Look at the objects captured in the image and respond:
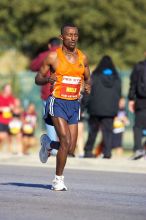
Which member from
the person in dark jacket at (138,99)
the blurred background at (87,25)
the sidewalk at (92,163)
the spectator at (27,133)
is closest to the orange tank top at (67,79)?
the sidewalk at (92,163)

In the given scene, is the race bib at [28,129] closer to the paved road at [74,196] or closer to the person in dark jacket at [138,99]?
the person in dark jacket at [138,99]

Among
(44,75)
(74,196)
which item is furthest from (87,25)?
(74,196)

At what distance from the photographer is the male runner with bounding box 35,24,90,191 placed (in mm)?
10750

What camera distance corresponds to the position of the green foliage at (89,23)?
34344mm

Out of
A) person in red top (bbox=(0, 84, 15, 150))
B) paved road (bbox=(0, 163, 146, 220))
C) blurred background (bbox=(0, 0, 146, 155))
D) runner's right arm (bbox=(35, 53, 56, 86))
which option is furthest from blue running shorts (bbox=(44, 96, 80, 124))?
blurred background (bbox=(0, 0, 146, 155))

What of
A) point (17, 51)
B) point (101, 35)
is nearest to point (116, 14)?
point (101, 35)

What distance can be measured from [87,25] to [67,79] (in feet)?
78.7

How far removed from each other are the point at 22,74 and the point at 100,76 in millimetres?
9580

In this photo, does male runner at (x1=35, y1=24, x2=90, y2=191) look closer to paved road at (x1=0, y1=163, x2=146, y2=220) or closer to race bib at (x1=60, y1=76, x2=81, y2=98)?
race bib at (x1=60, y1=76, x2=81, y2=98)

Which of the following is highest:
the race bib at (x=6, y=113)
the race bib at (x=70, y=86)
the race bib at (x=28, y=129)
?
the race bib at (x=70, y=86)

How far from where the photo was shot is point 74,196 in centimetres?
1044

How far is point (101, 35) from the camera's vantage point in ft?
117

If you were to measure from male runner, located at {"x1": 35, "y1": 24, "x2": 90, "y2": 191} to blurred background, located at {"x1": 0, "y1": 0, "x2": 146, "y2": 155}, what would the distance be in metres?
22.6

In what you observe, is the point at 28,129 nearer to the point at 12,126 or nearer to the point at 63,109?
the point at 12,126
